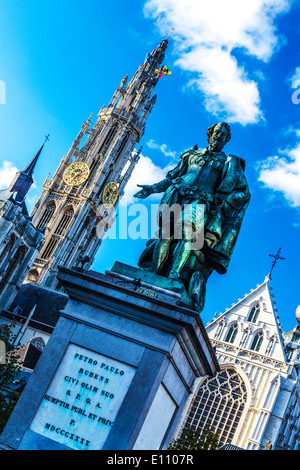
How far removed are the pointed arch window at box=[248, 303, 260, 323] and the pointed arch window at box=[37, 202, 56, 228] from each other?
39305 millimetres

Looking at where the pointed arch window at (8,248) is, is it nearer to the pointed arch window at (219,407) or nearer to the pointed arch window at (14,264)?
the pointed arch window at (14,264)

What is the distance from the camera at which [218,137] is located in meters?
7.51

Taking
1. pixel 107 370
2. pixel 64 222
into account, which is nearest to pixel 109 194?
pixel 64 222

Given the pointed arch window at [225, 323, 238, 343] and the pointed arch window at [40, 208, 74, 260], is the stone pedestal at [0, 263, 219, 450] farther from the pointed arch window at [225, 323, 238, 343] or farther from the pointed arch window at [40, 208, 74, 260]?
the pointed arch window at [40, 208, 74, 260]

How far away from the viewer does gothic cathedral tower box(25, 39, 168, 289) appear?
238 feet

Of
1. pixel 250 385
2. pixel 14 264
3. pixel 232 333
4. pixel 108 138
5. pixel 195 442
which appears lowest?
pixel 195 442

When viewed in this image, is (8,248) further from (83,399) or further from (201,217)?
(83,399)

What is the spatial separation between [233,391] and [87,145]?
49663 mm

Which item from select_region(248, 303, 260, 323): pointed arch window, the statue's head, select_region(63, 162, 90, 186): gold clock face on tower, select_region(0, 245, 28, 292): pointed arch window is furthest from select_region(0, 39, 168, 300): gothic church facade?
the statue's head

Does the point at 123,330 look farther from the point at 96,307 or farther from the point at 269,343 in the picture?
the point at 269,343

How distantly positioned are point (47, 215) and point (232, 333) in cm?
4062

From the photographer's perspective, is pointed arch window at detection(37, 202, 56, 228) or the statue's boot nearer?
the statue's boot

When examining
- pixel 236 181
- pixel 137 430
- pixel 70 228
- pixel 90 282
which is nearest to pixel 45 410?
pixel 137 430

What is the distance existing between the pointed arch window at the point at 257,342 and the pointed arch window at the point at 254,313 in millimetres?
1010
